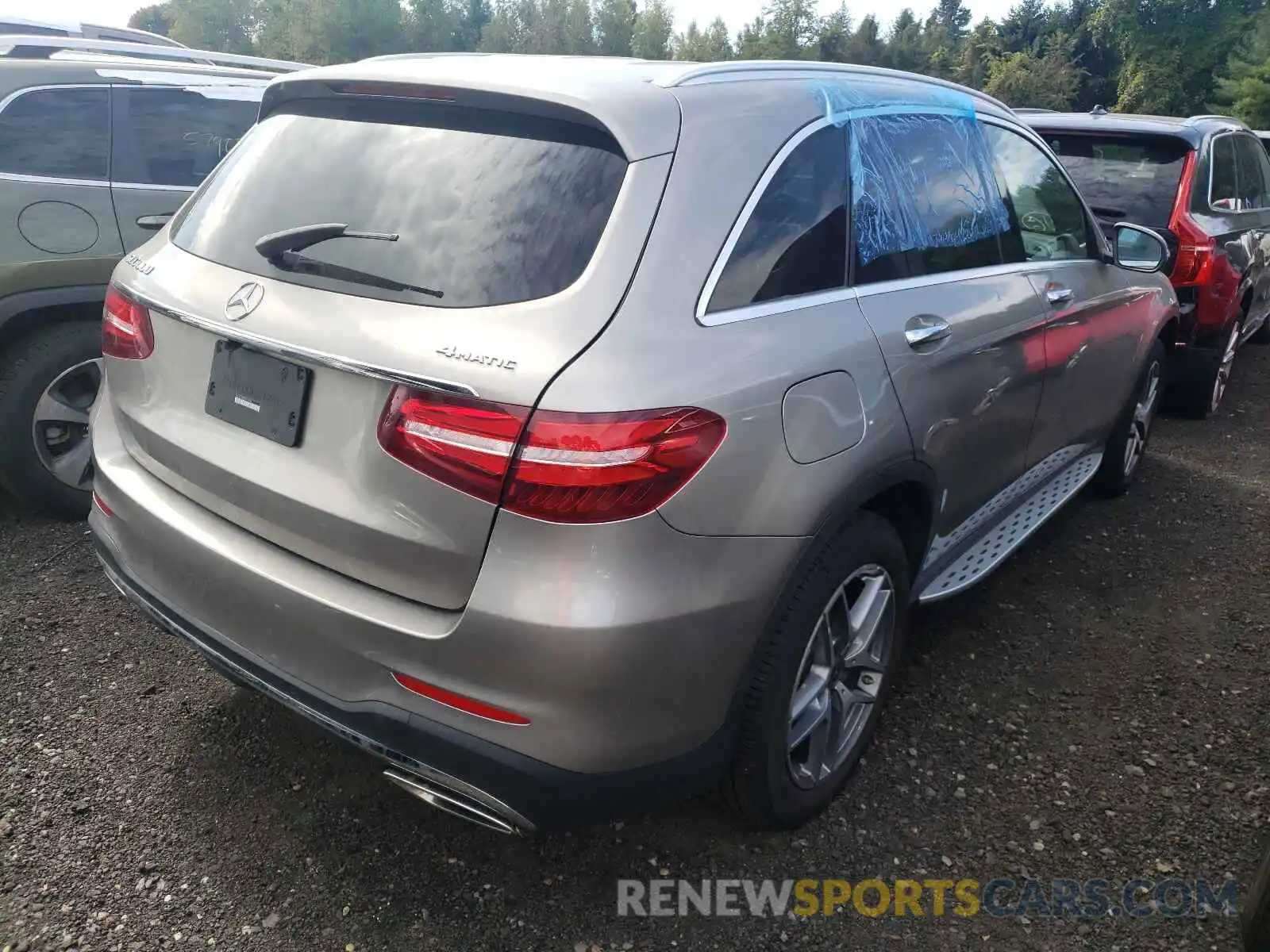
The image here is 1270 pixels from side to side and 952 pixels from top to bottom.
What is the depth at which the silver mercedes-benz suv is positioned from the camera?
1763mm

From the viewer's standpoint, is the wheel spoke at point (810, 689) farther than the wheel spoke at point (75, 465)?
No

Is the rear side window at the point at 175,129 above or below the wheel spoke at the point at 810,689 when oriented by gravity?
above

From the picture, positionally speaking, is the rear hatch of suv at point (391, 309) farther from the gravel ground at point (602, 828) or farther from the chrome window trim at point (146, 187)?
the chrome window trim at point (146, 187)

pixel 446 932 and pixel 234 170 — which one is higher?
pixel 234 170

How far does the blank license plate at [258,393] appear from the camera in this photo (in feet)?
6.46

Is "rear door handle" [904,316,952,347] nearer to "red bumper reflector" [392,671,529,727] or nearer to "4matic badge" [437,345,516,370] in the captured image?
"4matic badge" [437,345,516,370]

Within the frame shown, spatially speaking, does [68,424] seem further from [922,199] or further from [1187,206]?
[1187,206]

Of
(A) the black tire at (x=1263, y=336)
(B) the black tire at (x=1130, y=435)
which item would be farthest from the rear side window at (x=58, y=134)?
(A) the black tire at (x=1263, y=336)

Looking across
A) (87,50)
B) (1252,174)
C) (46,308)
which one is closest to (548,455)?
(46,308)

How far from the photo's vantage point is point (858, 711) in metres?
2.63

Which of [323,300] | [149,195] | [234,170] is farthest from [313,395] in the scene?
[149,195]

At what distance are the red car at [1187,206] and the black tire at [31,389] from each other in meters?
5.01

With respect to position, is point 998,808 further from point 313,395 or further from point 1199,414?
point 1199,414

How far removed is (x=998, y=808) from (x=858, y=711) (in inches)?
17.8
